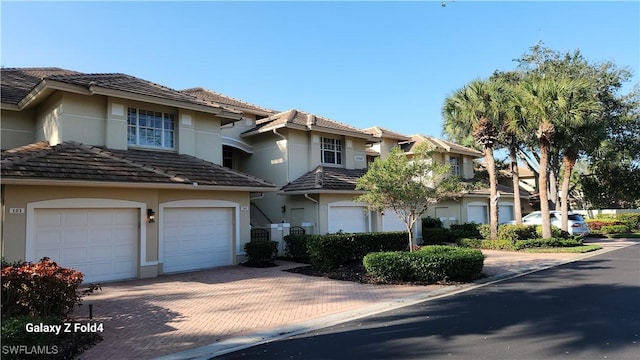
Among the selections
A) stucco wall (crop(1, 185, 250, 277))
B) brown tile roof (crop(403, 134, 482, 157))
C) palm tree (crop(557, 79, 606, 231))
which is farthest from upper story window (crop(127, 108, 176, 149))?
palm tree (crop(557, 79, 606, 231))

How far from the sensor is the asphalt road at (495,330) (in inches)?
235

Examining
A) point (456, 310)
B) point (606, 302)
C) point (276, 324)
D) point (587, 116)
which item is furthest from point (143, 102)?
point (587, 116)

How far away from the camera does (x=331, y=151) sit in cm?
2223

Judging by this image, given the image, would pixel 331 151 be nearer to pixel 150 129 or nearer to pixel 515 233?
pixel 150 129

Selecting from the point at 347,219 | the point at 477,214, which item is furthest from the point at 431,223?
the point at 347,219

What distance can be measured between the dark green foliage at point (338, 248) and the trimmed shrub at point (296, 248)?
1.53 metres

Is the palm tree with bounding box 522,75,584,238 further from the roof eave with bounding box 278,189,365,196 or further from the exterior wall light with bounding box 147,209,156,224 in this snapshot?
the exterior wall light with bounding box 147,209,156,224

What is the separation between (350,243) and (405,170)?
12.8 feet

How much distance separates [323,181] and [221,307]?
10.1 m

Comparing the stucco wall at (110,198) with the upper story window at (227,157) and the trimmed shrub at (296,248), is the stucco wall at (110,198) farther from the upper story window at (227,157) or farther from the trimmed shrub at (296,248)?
the upper story window at (227,157)

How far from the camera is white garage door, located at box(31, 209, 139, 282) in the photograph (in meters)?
11.4

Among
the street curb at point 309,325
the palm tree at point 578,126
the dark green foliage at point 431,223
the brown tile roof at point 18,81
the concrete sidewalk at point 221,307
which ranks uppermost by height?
the brown tile roof at point 18,81

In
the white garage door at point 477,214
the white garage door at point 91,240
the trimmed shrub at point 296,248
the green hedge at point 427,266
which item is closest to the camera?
the white garage door at point 91,240

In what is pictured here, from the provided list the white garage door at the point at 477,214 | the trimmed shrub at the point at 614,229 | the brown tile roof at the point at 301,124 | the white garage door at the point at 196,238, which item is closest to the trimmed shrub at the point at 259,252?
the white garage door at the point at 196,238
